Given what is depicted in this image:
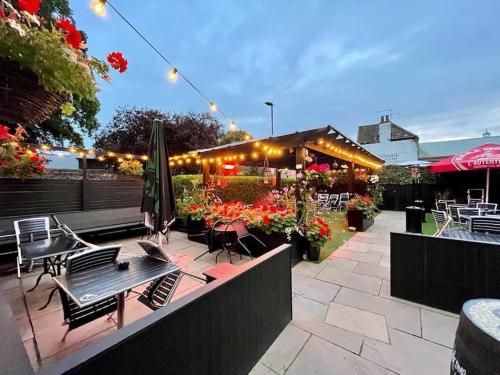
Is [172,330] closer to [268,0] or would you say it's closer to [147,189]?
[147,189]

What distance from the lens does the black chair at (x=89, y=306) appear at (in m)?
1.74

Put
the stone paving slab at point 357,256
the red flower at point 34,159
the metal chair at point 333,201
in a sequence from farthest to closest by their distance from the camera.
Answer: the metal chair at point 333,201 < the red flower at point 34,159 < the stone paving slab at point 357,256

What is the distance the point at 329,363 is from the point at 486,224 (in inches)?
133

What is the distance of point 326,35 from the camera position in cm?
819

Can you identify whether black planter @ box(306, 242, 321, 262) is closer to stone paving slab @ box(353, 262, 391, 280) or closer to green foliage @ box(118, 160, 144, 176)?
stone paving slab @ box(353, 262, 391, 280)

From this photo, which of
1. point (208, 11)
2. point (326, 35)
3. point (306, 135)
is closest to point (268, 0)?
point (208, 11)

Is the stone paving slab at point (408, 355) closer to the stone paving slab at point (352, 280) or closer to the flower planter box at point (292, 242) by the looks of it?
the stone paving slab at point (352, 280)

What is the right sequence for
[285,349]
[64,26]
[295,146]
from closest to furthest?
[64,26] → [285,349] → [295,146]

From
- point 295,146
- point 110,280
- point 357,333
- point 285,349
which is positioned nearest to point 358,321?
point 357,333

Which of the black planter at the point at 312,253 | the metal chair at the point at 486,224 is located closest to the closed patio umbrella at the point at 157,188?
the black planter at the point at 312,253

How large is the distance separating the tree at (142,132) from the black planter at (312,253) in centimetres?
1089

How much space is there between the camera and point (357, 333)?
6.89ft

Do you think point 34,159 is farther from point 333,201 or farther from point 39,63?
point 333,201

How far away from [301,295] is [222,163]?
5496 mm
